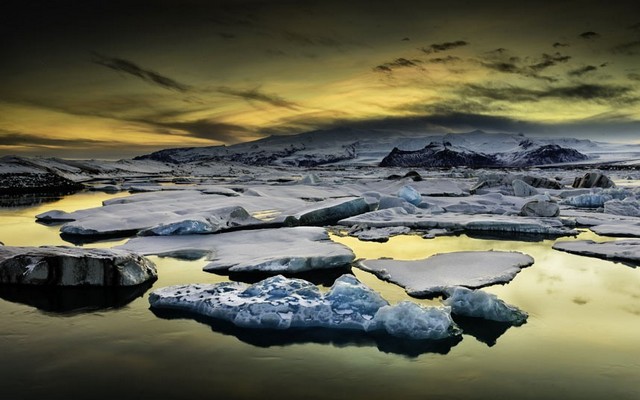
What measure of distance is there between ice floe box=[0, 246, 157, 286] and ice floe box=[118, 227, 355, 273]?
1032 millimetres

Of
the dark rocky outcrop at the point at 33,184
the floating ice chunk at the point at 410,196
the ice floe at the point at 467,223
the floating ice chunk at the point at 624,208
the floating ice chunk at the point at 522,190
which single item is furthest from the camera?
the dark rocky outcrop at the point at 33,184

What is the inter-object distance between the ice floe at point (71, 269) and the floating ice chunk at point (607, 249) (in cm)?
648

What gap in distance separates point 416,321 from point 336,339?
0.69 metres

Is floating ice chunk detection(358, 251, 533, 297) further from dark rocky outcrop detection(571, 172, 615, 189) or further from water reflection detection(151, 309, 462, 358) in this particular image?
dark rocky outcrop detection(571, 172, 615, 189)

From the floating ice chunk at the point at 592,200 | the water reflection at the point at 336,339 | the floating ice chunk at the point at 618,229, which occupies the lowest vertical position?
the water reflection at the point at 336,339

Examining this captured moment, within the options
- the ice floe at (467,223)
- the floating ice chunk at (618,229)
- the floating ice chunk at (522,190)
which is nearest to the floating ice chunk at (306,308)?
the ice floe at (467,223)

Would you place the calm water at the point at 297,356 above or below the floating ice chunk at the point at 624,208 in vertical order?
below

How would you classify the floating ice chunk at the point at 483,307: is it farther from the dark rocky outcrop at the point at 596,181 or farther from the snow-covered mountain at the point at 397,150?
the snow-covered mountain at the point at 397,150

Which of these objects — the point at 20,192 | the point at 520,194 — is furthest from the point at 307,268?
the point at 20,192

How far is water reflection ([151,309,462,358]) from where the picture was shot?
12.3ft

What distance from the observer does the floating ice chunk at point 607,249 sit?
6867 mm

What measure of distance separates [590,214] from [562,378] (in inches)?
400

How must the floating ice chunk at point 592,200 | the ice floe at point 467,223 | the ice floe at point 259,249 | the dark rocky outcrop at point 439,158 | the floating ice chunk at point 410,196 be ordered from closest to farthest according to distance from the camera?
the ice floe at point 259,249, the ice floe at point 467,223, the floating ice chunk at point 410,196, the floating ice chunk at point 592,200, the dark rocky outcrop at point 439,158

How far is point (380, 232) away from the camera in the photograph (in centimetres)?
930
